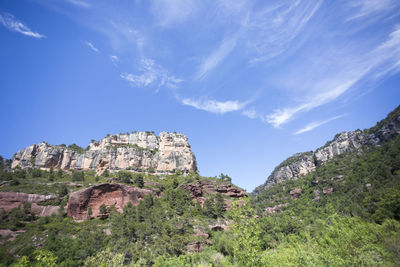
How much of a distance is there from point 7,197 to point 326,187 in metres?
122

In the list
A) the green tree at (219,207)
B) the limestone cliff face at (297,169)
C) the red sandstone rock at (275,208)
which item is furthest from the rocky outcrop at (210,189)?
the limestone cliff face at (297,169)

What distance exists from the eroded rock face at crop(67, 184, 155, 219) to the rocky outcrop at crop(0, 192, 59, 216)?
606 centimetres

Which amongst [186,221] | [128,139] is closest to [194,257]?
[186,221]

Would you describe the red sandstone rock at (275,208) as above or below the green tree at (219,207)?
below

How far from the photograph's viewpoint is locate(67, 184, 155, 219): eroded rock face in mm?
62625

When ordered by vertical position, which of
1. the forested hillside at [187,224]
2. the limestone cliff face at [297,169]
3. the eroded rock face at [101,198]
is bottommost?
the forested hillside at [187,224]

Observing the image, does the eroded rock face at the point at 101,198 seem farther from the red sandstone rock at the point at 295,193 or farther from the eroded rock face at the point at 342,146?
the eroded rock face at the point at 342,146

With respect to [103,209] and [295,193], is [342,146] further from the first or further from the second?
[103,209]

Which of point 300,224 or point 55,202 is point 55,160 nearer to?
point 55,202

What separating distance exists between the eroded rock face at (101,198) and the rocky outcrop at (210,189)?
1596 cm

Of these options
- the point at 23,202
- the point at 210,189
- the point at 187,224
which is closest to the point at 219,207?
the point at 210,189

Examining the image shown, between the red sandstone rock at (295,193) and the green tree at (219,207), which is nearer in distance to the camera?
the green tree at (219,207)

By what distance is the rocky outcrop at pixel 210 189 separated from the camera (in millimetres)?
76812

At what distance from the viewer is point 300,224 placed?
63.8 m
